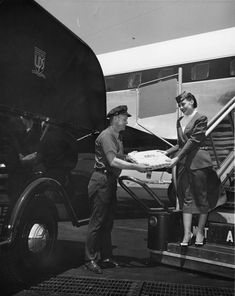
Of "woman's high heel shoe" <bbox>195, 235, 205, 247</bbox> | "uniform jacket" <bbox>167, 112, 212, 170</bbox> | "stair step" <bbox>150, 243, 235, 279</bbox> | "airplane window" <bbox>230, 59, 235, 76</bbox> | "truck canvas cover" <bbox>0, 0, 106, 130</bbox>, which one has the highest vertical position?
"airplane window" <bbox>230, 59, 235, 76</bbox>

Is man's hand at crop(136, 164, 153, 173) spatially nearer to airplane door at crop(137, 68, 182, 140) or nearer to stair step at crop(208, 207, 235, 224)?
stair step at crop(208, 207, 235, 224)

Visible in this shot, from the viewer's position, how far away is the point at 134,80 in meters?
10.3

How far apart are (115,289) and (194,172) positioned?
133 cm

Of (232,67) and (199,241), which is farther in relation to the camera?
(232,67)

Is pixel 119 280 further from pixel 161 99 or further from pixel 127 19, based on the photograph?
pixel 161 99


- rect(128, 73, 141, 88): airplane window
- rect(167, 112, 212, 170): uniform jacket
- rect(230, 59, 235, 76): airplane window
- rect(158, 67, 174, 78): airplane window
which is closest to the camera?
rect(167, 112, 212, 170): uniform jacket

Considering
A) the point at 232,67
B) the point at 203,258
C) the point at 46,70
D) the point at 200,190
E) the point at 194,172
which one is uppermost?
the point at 232,67

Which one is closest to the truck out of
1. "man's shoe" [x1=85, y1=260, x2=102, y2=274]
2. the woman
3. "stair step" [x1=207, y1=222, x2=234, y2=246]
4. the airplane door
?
"man's shoe" [x1=85, y1=260, x2=102, y2=274]

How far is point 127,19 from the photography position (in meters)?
3.59

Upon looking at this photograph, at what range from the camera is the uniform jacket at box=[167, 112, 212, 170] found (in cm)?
356

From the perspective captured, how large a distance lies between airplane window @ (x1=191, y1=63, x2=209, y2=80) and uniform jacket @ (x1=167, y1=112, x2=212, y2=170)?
213 inches

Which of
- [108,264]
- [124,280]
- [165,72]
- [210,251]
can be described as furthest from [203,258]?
[165,72]

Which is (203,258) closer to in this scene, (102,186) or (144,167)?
(144,167)

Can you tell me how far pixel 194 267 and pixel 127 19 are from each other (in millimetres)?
2480
